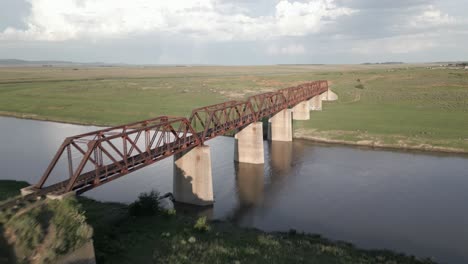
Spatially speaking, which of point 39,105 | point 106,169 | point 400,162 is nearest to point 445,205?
point 400,162

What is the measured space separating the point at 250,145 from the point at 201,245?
26037mm

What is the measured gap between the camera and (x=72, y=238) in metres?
16.2

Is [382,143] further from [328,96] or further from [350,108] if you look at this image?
[328,96]

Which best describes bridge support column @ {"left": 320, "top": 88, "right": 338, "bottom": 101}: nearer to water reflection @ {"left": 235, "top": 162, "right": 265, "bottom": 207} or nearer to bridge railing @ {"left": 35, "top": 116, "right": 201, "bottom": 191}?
water reflection @ {"left": 235, "top": 162, "right": 265, "bottom": 207}

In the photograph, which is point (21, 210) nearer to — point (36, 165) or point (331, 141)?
point (36, 165)

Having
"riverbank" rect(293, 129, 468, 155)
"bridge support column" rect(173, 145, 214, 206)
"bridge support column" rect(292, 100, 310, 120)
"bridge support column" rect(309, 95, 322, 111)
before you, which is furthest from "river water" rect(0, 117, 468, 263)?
"bridge support column" rect(309, 95, 322, 111)

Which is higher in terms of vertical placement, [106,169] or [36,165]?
[106,169]

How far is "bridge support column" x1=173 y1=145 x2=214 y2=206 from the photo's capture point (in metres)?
33.8

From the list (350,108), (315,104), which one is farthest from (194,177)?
(350,108)

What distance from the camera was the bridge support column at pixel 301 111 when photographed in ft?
239

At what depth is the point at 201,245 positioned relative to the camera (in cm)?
2230

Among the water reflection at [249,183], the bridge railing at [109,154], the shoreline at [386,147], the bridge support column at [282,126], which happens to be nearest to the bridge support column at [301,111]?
the shoreline at [386,147]

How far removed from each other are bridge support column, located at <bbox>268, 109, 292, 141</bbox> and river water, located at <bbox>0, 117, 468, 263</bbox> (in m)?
3.78

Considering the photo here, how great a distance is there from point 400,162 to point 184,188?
2905cm
